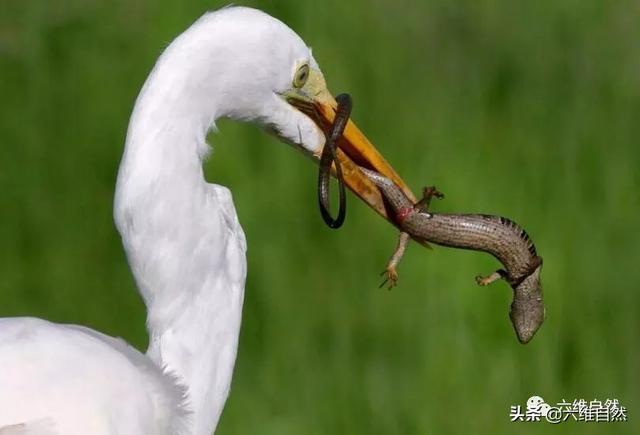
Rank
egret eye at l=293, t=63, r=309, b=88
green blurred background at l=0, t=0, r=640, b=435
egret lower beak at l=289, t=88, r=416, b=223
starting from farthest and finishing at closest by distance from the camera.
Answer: green blurred background at l=0, t=0, r=640, b=435 → egret lower beak at l=289, t=88, r=416, b=223 → egret eye at l=293, t=63, r=309, b=88

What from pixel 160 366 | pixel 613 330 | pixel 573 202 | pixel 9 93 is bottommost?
pixel 160 366

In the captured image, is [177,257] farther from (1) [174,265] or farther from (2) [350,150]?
(2) [350,150]

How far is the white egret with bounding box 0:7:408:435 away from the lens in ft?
10.0

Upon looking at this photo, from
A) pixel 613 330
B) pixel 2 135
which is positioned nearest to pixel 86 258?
pixel 2 135

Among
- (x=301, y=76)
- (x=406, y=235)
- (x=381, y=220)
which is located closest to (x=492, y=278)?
(x=406, y=235)

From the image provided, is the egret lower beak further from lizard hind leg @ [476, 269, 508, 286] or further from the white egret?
lizard hind leg @ [476, 269, 508, 286]

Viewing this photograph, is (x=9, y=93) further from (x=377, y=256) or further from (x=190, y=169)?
(x=190, y=169)

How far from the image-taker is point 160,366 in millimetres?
3266

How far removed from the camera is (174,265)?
315 centimetres

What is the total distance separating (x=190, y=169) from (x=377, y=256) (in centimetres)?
225

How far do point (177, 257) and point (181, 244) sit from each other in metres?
0.03

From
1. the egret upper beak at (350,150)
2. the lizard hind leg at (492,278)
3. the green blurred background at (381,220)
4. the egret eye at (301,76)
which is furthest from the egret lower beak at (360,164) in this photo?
the green blurred background at (381,220)

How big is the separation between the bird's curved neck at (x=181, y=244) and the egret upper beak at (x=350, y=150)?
0.27 metres

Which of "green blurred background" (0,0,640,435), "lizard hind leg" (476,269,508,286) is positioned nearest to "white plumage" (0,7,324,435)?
"lizard hind leg" (476,269,508,286)
